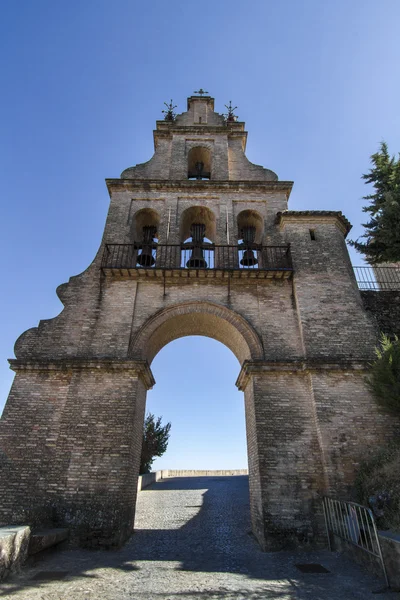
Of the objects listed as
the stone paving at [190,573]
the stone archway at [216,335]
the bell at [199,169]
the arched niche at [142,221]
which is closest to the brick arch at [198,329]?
the stone archway at [216,335]

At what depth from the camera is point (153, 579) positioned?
5023mm

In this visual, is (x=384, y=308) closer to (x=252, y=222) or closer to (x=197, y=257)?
(x=252, y=222)

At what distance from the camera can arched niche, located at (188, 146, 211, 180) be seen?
1384cm

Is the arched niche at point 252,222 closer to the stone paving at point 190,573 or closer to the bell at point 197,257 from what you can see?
the bell at point 197,257

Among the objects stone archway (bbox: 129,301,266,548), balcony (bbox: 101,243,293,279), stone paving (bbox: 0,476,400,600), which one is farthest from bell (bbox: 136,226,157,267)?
stone paving (bbox: 0,476,400,600)

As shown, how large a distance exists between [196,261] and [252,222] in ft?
9.43

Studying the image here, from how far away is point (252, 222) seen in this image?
1206 cm

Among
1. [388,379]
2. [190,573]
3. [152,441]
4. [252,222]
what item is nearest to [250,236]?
[252,222]

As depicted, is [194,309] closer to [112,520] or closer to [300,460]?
[300,460]

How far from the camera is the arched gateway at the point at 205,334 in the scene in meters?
7.08

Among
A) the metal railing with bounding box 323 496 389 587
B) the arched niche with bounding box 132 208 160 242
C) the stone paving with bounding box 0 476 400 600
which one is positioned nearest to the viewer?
the stone paving with bounding box 0 476 400 600

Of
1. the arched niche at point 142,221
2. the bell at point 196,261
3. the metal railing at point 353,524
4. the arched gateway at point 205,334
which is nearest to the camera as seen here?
the metal railing at point 353,524

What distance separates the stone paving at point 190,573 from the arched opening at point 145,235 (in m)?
7.79

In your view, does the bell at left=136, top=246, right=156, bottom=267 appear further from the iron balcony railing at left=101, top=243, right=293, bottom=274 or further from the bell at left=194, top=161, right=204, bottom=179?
the bell at left=194, top=161, right=204, bottom=179
